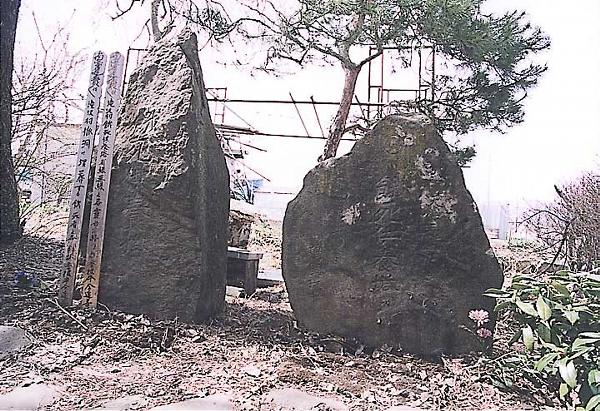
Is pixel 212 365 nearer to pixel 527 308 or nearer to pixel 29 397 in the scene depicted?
pixel 29 397

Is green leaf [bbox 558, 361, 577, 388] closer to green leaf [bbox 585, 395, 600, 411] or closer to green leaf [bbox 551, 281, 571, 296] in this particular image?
green leaf [bbox 585, 395, 600, 411]

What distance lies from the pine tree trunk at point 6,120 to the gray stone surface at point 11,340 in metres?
1.95

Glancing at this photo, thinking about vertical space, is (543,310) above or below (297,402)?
above

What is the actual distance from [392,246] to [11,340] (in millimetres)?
1994

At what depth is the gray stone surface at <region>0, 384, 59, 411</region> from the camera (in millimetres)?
2068

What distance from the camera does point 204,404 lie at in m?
2.11

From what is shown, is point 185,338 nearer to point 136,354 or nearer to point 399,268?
point 136,354

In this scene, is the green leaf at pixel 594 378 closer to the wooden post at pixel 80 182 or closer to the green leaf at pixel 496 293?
the green leaf at pixel 496 293

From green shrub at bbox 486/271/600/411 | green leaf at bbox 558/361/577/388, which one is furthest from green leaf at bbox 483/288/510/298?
green leaf at bbox 558/361/577/388

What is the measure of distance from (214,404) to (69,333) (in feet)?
3.72

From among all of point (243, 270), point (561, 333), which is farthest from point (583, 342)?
point (243, 270)

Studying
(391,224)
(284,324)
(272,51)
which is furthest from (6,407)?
(272,51)

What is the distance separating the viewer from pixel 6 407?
2051 mm

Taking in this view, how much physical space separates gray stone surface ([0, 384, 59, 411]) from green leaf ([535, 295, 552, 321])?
2.00 m
